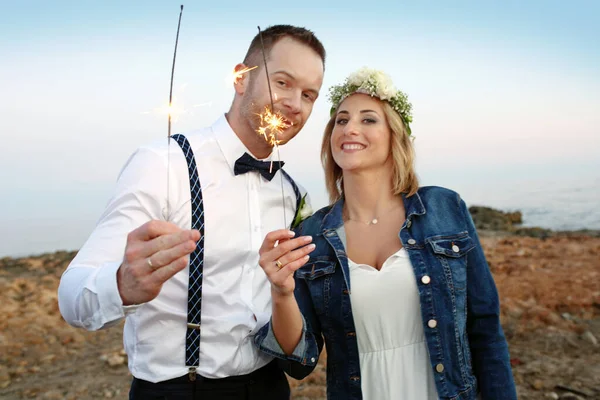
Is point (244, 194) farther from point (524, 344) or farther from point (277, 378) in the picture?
point (524, 344)

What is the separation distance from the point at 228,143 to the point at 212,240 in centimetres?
63

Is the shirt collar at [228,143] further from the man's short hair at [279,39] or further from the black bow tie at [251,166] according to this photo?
the man's short hair at [279,39]

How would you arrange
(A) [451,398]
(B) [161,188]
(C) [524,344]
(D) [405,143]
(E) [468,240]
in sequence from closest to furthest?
1. (B) [161,188]
2. (A) [451,398]
3. (E) [468,240]
4. (D) [405,143]
5. (C) [524,344]

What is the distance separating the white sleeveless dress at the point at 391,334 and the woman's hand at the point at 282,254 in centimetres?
85

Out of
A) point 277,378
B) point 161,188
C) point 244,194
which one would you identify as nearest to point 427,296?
point 277,378

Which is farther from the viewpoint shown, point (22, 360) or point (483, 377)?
point (22, 360)

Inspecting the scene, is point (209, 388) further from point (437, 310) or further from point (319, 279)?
point (437, 310)

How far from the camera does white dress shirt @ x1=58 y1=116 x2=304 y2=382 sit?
8.71 ft

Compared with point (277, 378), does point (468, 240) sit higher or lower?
higher

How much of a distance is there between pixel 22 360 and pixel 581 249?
513 inches

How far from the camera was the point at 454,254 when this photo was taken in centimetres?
308

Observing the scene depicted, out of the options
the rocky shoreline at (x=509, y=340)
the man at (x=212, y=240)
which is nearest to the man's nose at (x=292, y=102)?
the man at (x=212, y=240)

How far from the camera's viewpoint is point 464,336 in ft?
10.0

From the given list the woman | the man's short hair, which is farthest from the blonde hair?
the man's short hair
